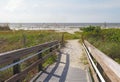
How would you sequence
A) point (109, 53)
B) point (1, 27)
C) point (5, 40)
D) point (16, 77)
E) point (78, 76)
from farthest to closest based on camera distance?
point (1, 27), point (5, 40), point (109, 53), point (78, 76), point (16, 77)

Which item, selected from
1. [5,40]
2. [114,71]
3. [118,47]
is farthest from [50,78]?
[5,40]

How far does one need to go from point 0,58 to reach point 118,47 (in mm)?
13921

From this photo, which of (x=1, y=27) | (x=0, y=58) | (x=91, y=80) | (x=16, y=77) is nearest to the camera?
(x=0, y=58)

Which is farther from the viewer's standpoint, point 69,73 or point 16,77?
point 69,73

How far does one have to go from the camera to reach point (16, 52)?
7207 millimetres

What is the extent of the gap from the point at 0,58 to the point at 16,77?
1208mm

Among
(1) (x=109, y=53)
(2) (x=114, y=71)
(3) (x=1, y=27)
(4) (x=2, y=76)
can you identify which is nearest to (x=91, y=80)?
(4) (x=2, y=76)

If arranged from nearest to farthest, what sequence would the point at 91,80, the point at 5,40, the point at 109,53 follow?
the point at 91,80, the point at 109,53, the point at 5,40

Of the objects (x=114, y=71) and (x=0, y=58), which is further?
(x=0, y=58)

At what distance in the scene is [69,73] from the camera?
10711 mm

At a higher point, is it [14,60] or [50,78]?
[14,60]

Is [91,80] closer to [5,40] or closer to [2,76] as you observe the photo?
[2,76]

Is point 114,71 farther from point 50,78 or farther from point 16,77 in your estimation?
point 50,78

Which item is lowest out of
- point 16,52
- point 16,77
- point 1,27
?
point 1,27
